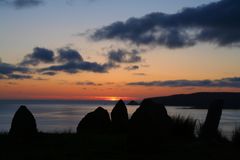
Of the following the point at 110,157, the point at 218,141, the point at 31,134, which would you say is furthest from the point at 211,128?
the point at 31,134

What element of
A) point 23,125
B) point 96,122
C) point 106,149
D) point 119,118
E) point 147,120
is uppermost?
point 147,120

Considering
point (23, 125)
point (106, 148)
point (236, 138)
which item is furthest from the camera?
point (23, 125)

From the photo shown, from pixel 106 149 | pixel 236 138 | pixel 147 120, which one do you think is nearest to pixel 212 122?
pixel 236 138

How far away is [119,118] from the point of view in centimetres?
2516

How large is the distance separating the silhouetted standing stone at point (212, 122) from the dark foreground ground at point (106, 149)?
0.79 meters

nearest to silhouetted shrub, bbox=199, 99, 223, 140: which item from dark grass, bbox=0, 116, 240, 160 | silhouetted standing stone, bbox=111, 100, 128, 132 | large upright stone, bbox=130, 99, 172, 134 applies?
dark grass, bbox=0, 116, 240, 160

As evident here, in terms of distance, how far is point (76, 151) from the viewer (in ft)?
51.4

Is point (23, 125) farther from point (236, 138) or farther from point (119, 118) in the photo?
point (236, 138)

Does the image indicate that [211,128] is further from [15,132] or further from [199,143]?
[15,132]

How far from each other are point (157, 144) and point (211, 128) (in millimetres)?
4001

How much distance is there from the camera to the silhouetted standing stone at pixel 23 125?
63.4 ft

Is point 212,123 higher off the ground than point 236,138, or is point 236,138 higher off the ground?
point 212,123

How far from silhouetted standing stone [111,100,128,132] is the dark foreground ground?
17.5 feet

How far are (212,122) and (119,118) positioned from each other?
7432 millimetres
